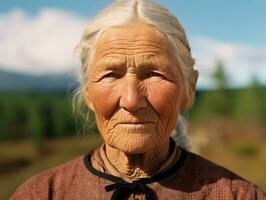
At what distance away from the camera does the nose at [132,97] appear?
1784 mm

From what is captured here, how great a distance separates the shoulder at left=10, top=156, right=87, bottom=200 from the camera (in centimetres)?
200

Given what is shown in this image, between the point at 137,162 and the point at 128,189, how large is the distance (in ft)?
0.37

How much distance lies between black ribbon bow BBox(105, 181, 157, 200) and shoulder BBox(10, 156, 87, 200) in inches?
6.6

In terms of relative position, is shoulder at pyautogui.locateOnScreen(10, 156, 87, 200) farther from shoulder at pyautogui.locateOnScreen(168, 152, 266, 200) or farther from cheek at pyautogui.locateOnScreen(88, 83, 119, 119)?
shoulder at pyautogui.locateOnScreen(168, 152, 266, 200)

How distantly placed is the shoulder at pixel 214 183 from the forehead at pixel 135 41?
1.54 ft

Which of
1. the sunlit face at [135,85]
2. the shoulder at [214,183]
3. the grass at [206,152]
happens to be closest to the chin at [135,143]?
the sunlit face at [135,85]

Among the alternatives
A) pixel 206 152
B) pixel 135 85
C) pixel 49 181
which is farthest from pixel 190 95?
pixel 206 152

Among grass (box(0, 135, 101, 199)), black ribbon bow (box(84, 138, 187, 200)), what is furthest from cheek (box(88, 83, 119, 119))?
grass (box(0, 135, 101, 199))

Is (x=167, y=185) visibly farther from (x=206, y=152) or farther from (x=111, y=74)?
(x=206, y=152)

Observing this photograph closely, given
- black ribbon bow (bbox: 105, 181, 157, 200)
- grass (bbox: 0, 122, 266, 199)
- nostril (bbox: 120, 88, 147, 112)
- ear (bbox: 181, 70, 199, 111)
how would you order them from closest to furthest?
nostril (bbox: 120, 88, 147, 112), black ribbon bow (bbox: 105, 181, 157, 200), ear (bbox: 181, 70, 199, 111), grass (bbox: 0, 122, 266, 199)

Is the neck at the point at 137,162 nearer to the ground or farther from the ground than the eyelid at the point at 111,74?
nearer to the ground

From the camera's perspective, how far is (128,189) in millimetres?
1943

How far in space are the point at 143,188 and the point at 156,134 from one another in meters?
0.22

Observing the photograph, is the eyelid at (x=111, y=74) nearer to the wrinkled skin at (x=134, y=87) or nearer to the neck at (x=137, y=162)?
the wrinkled skin at (x=134, y=87)
